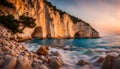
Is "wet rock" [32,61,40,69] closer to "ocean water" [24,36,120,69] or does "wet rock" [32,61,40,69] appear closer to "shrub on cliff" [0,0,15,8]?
"ocean water" [24,36,120,69]

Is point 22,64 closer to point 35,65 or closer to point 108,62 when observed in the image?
point 35,65

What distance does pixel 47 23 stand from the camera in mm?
62281

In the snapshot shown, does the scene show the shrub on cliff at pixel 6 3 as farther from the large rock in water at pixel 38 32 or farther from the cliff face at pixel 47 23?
the large rock in water at pixel 38 32

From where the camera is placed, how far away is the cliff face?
40.2 metres

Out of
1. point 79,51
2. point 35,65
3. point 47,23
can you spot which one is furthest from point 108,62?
point 47,23

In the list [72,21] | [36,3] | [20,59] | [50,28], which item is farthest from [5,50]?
[72,21]

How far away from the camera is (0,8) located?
32250 millimetres

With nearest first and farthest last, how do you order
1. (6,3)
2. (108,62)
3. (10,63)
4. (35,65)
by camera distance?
(10,63) → (35,65) → (108,62) → (6,3)

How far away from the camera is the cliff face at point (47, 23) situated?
1583 inches

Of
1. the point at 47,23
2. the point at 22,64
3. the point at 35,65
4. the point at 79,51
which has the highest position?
the point at 47,23

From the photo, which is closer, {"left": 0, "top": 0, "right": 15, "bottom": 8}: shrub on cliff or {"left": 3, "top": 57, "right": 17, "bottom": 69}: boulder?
{"left": 3, "top": 57, "right": 17, "bottom": 69}: boulder

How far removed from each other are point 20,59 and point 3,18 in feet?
76.3

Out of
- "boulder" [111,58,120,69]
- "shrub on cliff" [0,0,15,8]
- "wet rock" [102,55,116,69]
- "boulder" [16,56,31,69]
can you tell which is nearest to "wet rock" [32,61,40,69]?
"boulder" [16,56,31,69]

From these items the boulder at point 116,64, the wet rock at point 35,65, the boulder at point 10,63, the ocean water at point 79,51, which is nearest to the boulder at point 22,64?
the boulder at point 10,63
